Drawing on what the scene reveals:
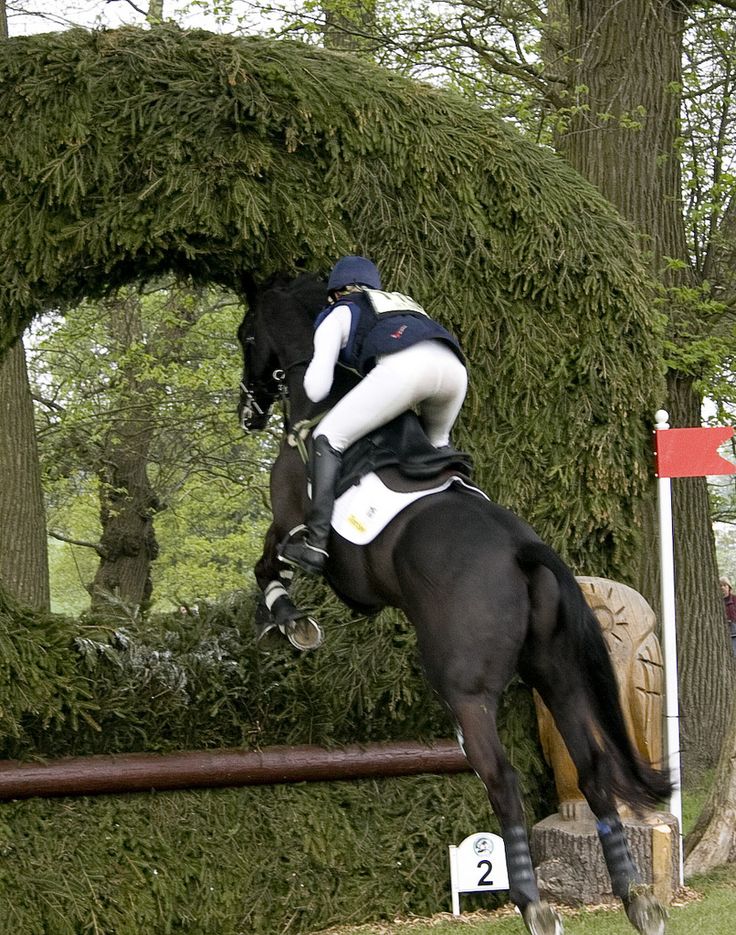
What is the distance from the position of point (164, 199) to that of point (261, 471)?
768 centimetres

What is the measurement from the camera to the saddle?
168 inches

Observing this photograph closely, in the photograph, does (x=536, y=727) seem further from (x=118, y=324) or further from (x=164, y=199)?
(x=118, y=324)

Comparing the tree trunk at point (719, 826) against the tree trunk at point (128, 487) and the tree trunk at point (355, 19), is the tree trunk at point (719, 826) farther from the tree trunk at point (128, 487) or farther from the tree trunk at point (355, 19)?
the tree trunk at point (128, 487)

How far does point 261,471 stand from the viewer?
13.1 meters

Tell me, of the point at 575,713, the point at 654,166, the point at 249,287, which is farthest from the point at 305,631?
the point at 654,166

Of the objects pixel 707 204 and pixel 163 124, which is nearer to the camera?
pixel 163 124

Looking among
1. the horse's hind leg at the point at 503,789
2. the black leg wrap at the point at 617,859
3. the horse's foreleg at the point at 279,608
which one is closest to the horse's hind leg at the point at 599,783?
the black leg wrap at the point at 617,859

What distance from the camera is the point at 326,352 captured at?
14.6 ft

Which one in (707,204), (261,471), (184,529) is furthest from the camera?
(184,529)

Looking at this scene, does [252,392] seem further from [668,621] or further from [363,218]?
[668,621]

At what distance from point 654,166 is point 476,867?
17.8 feet

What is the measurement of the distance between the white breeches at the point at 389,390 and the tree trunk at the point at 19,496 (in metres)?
5.07

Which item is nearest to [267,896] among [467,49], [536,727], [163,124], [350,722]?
[350,722]

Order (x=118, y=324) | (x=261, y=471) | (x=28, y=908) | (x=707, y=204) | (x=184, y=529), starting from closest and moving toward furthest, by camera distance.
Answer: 1. (x=28, y=908)
2. (x=707, y=204)
3. (x=118, y=324)
4. (x=261, y=471)
5. (x=184, y=529)
